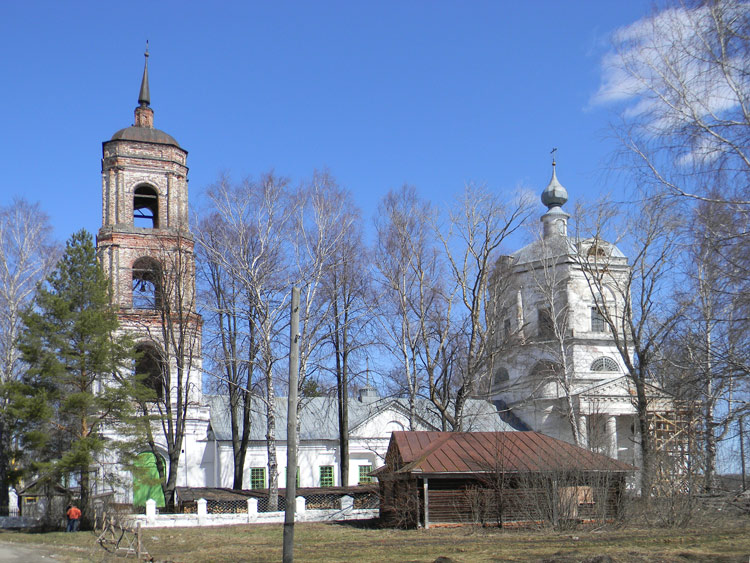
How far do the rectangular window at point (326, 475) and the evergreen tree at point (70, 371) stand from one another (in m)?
14.8

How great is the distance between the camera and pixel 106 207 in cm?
3138

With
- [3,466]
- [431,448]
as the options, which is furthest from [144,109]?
[431,448]

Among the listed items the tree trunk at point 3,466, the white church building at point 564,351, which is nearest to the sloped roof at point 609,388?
the white church building at point 564,351

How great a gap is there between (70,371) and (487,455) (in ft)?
41.3

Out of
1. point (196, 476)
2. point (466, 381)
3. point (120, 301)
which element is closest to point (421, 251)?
point (466, 381)

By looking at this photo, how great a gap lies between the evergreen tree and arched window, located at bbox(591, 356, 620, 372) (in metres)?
23.6

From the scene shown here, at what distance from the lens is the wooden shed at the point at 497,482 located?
68.8ft

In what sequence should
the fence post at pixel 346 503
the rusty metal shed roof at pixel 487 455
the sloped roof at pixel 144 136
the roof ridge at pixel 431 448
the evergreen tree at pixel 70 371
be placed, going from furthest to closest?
the sloped roof at pixel 144 136, the fence post at pixel 346 503, the evergreen tree at pixel 70 371, the roof ridge at pixel 431 448, the rusty metal shed roof at pixel 487 455

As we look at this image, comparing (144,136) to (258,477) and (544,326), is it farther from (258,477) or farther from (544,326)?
(544,326)

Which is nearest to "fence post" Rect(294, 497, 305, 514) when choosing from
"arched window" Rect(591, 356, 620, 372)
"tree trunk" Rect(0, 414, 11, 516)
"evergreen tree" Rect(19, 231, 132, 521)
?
"evergreen tree" Rect(19, 231, 132, 521)

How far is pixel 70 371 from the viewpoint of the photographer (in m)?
24.9

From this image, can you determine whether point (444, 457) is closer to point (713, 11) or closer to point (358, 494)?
point (358, 494)

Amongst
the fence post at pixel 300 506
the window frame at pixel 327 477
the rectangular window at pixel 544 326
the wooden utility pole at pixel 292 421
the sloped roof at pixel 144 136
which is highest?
the sloped roof at pixel 144 136

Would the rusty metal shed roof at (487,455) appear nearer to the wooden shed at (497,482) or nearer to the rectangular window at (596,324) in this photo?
the wooden shed at (497,482)
